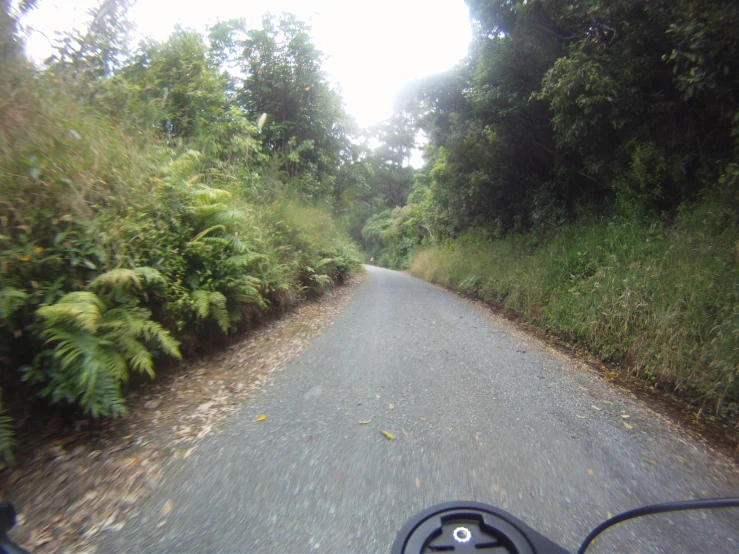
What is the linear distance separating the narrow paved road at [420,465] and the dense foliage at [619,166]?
129 centimetres

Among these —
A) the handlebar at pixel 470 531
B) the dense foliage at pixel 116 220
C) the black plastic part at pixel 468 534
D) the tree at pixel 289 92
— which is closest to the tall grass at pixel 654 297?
the handlebar at pixel 470 531

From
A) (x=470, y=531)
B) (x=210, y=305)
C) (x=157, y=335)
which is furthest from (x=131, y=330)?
(x=470, y=531)

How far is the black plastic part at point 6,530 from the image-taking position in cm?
144

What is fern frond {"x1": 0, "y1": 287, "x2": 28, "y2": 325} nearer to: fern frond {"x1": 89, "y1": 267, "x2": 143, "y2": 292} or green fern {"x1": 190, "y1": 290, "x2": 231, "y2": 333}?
fern frond {"x1": 89, "y1": 267, "x2": 143, "y2": 292}

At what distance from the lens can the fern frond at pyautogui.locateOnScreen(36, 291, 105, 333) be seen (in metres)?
3.01

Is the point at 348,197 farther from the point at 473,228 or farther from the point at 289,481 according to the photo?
the point at 289,481

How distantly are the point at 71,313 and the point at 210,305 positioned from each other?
7.09ft

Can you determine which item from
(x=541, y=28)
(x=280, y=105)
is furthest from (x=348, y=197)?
(x=541, y=28)

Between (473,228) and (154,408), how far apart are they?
43.7 feet

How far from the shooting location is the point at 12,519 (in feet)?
5.26

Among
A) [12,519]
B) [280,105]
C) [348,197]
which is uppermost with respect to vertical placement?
[280,105]

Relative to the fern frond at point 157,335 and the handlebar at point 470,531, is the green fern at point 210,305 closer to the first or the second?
the fern frond at point 157,335

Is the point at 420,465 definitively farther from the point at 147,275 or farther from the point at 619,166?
the point at 619,166

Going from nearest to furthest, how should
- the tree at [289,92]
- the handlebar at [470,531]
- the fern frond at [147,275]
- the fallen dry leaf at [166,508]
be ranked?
the handlebar at [470,531], the fallen dry leaf at [166,508], the fern frond at [147,275], the tree at [289,92]
